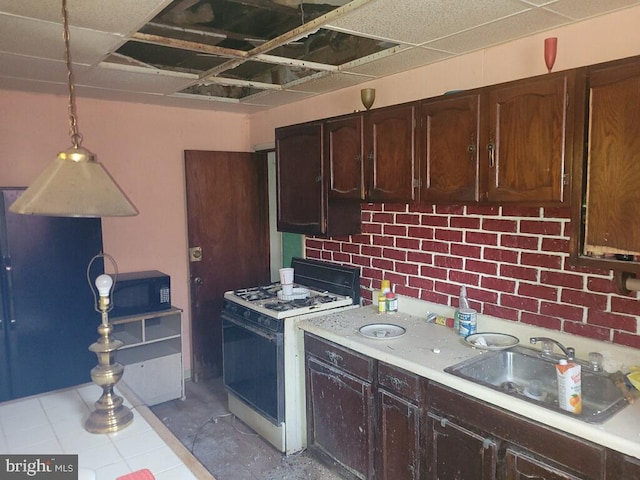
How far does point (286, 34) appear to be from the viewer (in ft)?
7.12

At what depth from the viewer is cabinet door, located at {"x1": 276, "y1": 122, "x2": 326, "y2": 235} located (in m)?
3.12

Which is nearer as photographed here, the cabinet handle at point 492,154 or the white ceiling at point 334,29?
the white ceiling at point 334,29

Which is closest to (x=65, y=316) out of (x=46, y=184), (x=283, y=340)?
(x=283, y=340)

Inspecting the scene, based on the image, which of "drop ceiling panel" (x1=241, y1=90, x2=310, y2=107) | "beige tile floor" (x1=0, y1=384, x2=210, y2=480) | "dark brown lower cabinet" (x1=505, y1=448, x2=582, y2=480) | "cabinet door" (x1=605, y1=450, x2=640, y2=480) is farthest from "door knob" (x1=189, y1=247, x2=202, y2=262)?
"cabinet door" (x1=605, y1=450, x2=640, y2=480)

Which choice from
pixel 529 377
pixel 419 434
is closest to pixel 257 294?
pixel 419 434

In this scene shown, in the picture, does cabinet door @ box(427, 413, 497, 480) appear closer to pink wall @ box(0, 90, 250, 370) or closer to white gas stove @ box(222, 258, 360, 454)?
white gas stove @ box(222, 258, 360, 454)

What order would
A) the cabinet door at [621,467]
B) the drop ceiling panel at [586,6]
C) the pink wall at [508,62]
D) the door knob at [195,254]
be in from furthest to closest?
the door knob at [195,254], the pink wall at [508,62], the drop ceiling panel at [586,6], the cabinet door at [621,467]

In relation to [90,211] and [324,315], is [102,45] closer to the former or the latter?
[90,211]

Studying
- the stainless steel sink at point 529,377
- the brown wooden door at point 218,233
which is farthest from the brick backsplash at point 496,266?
the brown wooden door at point 218,233

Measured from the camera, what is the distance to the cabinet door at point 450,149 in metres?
2.19

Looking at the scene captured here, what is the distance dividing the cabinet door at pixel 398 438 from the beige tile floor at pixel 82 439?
1.14m

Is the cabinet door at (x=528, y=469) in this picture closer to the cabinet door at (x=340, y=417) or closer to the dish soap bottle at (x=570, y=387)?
the dish soap bottle at (x=570, y=387)

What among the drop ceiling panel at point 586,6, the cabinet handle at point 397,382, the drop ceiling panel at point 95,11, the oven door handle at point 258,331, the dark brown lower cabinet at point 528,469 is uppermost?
the drop ceiling panel at point 95,11

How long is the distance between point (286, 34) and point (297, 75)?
88cm
